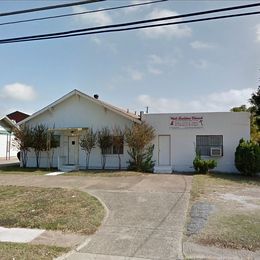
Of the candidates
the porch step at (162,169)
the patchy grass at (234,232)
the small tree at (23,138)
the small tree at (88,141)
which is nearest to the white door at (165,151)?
the porch step at (162,169)

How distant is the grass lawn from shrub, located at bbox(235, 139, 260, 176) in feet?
12.1

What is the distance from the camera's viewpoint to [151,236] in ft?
23.1

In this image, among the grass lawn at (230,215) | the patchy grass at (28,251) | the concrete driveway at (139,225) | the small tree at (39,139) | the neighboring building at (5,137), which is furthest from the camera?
the neighboring building at (5,137)

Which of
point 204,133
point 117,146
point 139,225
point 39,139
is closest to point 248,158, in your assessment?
point 204,133

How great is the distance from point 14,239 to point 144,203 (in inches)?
172

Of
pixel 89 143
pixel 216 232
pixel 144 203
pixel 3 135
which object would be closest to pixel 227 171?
pixel 89 143

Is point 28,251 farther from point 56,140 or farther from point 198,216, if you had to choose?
point 56,140

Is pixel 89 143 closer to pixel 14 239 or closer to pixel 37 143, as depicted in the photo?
pixel 37 143

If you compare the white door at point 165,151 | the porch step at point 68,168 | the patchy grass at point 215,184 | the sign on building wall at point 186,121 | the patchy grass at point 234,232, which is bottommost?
the patchy grass at point 234,232

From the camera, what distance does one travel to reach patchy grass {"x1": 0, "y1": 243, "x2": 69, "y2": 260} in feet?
18.7

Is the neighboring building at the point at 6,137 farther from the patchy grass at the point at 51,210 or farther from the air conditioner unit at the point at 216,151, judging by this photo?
the patchy grass at the point at 51,210

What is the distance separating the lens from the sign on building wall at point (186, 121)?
2105cm

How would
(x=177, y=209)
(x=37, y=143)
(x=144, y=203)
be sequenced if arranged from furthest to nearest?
(x=37, y=143) < (x=144, y=203) < (x=177, y=209)

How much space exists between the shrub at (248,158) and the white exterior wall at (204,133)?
1204mm
